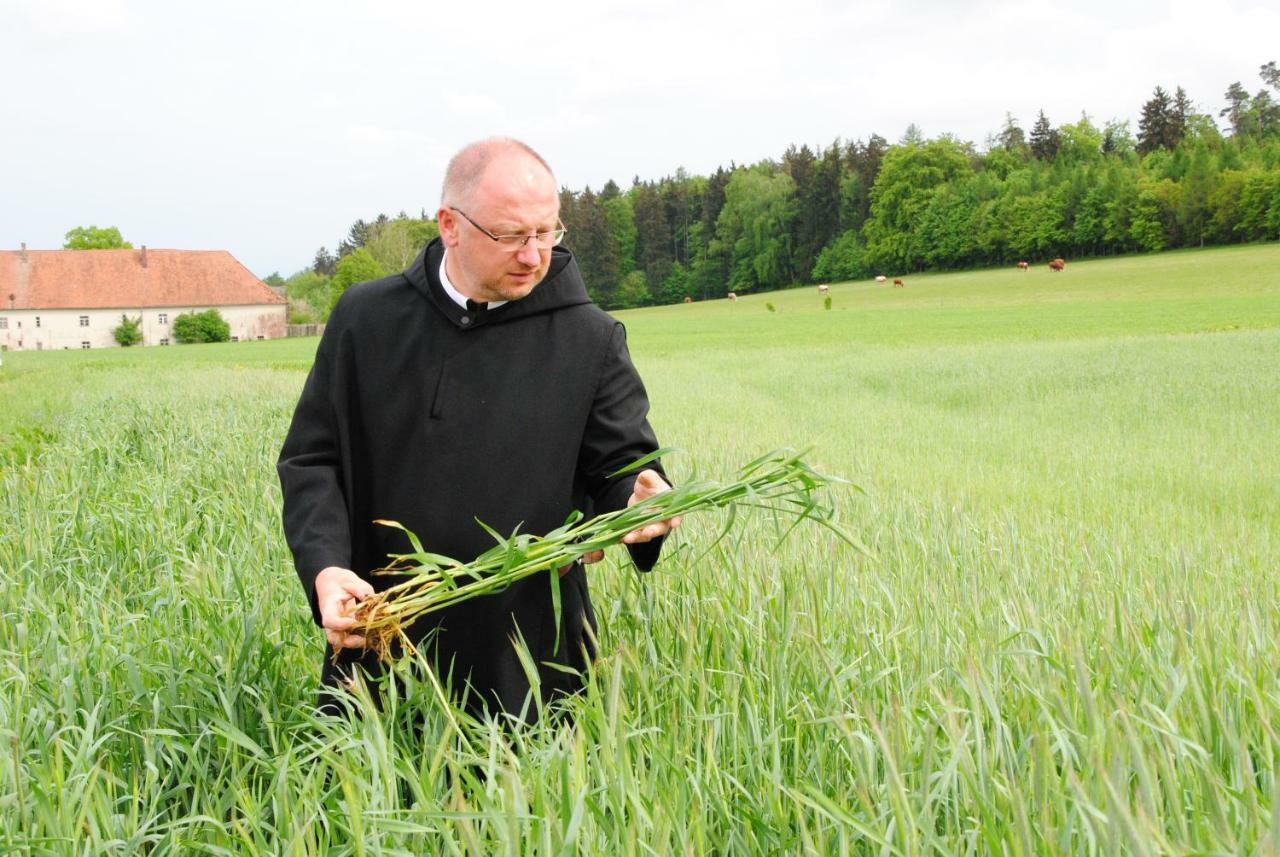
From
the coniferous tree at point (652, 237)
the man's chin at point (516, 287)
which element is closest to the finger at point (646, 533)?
the man's chin at point (516, 287)

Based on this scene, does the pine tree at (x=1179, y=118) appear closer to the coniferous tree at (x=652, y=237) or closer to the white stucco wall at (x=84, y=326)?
the coniferous tree at (x=652, y=237)

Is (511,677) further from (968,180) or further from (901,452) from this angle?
(968,180)

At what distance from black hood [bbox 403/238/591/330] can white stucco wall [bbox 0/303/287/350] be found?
2751 inches

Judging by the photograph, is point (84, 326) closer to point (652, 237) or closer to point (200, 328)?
point (200, 328)

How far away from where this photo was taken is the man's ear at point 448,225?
2365 mm

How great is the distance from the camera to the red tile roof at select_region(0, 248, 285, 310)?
6594 cm

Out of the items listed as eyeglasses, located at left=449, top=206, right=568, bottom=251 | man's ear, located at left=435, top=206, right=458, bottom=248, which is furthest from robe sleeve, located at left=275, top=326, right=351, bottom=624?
eyeglasses, located at left=449, top=206, right=568, bottom=251

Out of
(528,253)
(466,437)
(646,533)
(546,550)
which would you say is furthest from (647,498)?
(528,253)

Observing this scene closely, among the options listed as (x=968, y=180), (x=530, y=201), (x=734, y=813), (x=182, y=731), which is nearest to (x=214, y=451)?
(x=182, y=731)

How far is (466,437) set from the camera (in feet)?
7.97

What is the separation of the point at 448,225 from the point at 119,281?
73.1 m

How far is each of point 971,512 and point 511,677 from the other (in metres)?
3.94

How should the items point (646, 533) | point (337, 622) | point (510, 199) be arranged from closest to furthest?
point (337, 622), point (646, 533), point (510, 199)

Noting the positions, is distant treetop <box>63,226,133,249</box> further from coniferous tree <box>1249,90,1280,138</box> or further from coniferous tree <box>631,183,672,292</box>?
coniferous tree <box>1249,90,1280,138</box>
